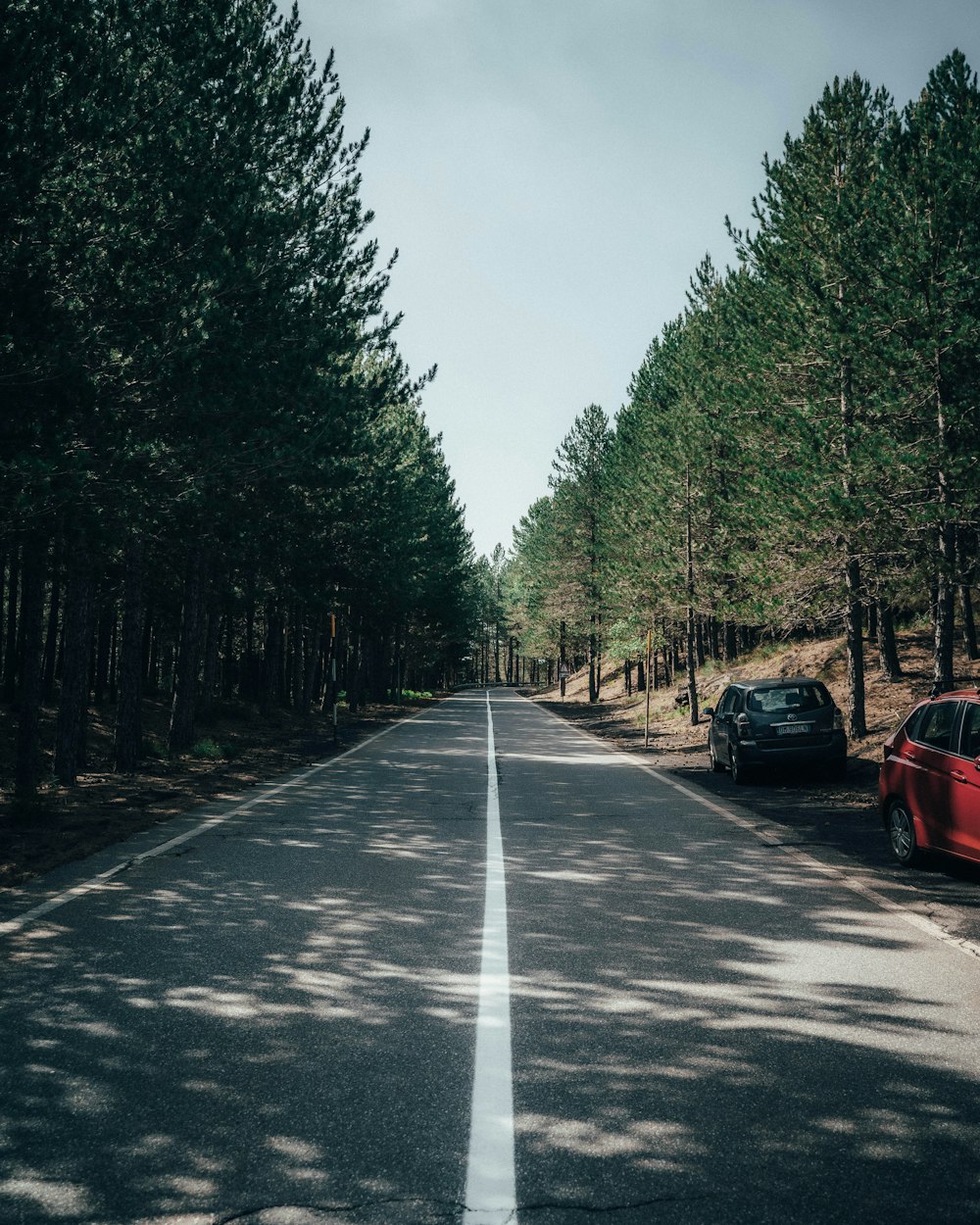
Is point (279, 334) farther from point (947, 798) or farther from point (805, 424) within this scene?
point (947, 798)

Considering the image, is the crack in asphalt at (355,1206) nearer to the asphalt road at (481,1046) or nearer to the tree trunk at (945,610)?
the asphalt road at (481,1046)

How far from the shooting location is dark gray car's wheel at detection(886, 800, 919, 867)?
28.8 ft

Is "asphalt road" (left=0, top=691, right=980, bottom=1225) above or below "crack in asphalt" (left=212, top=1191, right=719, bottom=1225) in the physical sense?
above

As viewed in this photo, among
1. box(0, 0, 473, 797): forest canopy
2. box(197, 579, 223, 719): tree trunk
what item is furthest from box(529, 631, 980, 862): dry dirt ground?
box(197, 579, 223, 719): tree trunk

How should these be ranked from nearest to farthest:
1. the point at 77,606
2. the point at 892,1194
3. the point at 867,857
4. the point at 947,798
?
the point at 892,1194
the point at 947,798
the point at 867,857
the point at 77,606

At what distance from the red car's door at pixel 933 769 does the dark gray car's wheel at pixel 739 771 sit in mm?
6711

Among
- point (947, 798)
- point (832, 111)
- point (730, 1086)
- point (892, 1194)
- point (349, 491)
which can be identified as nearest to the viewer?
point (892, 1194)

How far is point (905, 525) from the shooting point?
1625 centimetres

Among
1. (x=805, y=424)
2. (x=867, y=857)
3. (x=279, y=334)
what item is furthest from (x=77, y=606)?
(x=805, y=424)

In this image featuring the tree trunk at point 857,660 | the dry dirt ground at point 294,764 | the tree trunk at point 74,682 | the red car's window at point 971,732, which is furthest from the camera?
the tree trunk at point 857,660

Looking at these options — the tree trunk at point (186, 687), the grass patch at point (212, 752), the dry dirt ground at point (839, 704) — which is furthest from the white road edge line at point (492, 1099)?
the tree trunk at point (186, 687)

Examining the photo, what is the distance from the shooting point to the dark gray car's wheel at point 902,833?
879cm

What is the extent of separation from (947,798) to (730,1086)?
505cm

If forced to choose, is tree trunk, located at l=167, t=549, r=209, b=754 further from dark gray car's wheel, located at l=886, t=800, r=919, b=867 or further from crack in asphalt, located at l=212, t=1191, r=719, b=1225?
crack in asphalt, located at l=212, t=1191, r=719, b=1225
